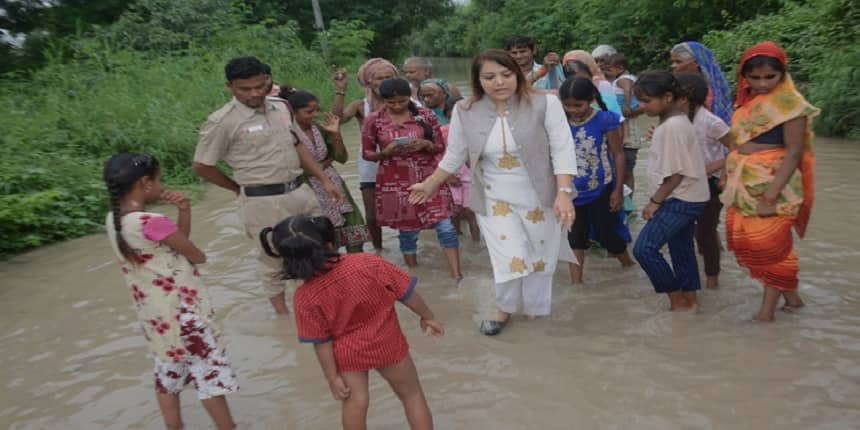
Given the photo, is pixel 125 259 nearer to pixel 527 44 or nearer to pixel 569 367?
pixel 569 367

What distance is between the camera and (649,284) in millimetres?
4910

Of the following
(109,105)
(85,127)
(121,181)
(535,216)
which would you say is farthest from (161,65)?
(121,181)

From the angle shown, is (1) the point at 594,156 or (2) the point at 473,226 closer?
(1) the point at 594,156

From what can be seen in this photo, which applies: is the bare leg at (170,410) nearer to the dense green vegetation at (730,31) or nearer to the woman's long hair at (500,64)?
the woman's long hair at (500,64)

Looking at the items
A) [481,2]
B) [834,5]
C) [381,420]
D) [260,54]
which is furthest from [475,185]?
[481,2]

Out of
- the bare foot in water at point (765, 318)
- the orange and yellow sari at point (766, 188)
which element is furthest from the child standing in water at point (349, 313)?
the bare foot in water at point (765, 318)

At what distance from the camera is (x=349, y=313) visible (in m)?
2.67

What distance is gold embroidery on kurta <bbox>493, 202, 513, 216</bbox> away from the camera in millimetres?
4133

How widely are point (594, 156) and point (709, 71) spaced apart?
95 cm

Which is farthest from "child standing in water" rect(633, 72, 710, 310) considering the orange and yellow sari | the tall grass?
the tall grass

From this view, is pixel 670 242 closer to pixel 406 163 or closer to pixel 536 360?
pixel 536 360

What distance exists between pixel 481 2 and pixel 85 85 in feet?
163

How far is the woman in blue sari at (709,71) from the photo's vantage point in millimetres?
4652

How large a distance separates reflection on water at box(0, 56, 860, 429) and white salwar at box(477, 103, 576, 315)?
436mm
